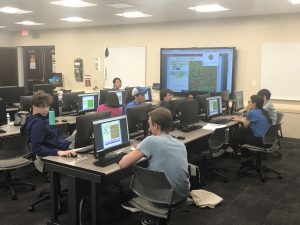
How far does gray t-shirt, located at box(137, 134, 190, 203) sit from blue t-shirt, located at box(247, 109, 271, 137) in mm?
2575

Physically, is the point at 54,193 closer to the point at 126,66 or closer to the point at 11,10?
the point at 11,10

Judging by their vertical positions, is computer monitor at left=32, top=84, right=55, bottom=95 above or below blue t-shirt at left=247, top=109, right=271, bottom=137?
above

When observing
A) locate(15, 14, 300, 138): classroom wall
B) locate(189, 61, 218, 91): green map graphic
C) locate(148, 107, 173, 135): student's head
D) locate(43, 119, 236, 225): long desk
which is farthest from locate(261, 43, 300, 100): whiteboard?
locate(148, 107, 173, 135): student's head

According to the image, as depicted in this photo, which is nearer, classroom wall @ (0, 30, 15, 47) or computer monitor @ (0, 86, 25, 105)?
computer monitor @ (0, 86, 25, 105)

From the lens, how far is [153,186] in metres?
2.69

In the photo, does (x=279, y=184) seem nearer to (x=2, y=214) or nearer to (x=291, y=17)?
(x=2, y=214)

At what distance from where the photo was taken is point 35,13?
759 cm

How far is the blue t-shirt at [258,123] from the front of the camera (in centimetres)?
496

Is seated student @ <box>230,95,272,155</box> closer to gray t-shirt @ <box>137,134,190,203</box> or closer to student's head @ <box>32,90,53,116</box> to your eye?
gray t-shirt @ <box>137,134,190,203</box>

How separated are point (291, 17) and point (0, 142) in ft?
19.9

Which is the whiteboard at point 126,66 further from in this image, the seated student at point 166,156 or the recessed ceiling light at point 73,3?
the seated student at point 166,156

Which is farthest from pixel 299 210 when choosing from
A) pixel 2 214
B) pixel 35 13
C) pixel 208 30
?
pixel 35 13

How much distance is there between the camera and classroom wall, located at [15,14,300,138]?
7383mm

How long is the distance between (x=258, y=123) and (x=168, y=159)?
2707 millimetres
